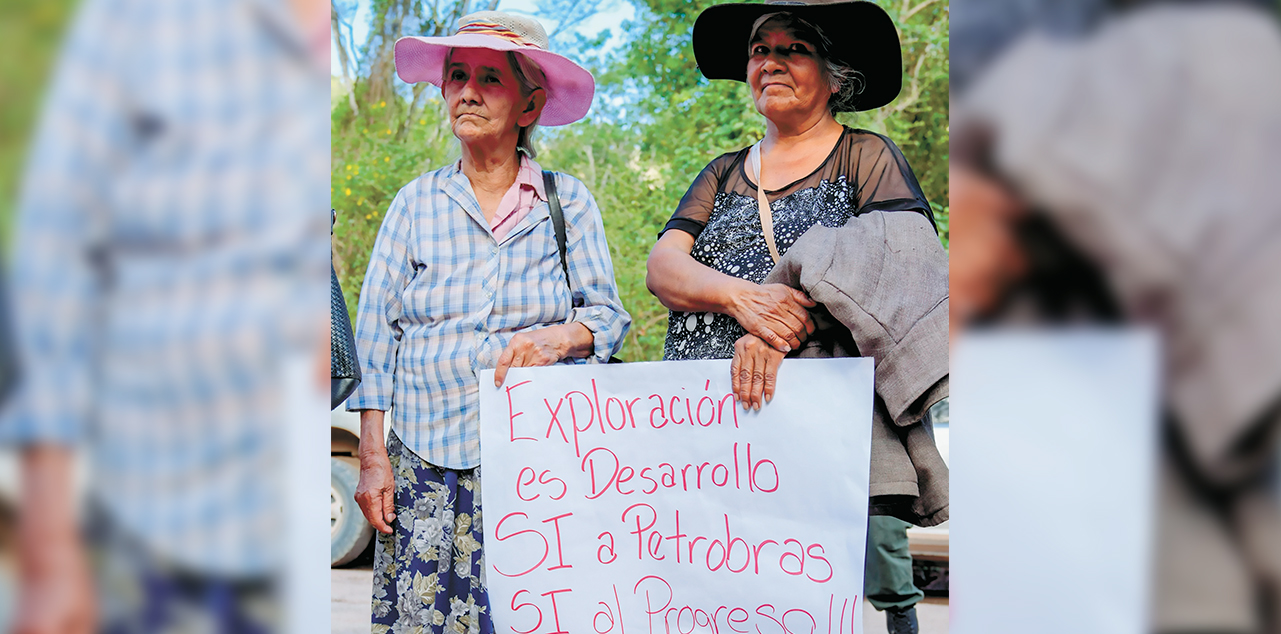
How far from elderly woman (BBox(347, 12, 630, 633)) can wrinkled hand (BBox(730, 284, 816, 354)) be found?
1.29ft

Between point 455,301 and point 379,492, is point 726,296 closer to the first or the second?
point 455,301

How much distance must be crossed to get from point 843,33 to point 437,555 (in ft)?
5.13

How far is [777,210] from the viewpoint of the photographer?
218cm

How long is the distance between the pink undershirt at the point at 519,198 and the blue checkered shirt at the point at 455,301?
2cm
